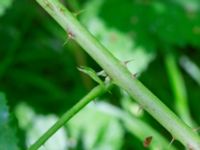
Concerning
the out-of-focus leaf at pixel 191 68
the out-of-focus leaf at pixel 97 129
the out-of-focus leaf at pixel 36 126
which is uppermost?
the out-of-focus leaf at pixel 191 68

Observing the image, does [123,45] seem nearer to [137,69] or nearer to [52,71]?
[137,69]

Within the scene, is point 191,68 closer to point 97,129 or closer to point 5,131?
point 97,129

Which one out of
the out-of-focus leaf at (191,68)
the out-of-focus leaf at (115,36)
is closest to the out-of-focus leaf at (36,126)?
the out-of-focus leaf at (115,36)

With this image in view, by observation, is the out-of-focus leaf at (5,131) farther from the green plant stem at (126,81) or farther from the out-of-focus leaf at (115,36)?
the out-of-focus leaf at (115,36)


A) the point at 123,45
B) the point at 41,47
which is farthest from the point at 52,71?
the point at 123,45

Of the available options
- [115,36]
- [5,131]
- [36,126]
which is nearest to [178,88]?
[115,36]

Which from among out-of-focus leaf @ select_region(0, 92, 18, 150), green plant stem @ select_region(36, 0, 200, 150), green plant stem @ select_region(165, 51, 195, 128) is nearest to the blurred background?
green plant stem @ select_region(165, 51, 195, 128)
